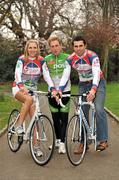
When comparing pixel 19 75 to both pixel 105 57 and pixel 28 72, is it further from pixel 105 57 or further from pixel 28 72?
pixel 105 57

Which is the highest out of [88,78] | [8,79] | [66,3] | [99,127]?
[66,3]

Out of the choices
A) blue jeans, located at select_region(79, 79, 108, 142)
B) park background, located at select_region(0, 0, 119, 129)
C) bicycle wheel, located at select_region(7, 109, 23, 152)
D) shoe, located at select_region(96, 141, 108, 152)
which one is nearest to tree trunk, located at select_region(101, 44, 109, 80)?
park background, located at select_region(0, 0, 119, 129)

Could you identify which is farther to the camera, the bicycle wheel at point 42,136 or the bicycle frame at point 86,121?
the bicycle frame at point 86,121

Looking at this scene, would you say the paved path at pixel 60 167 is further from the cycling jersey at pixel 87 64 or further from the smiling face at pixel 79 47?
the smiling face at pixel 79 47

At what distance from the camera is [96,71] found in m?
7.41

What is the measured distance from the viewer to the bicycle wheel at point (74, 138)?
22.9ft

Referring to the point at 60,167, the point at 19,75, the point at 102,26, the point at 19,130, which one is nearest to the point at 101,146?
the point at 60,167

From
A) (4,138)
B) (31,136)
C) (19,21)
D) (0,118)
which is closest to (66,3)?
(19,21)

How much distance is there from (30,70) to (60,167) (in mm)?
1768

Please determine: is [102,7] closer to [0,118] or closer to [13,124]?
[0,118]

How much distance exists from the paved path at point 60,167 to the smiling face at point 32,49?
5.65ft

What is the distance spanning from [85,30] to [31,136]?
100 ft

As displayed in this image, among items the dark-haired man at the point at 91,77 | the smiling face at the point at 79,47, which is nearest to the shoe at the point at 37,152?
the dark-haired man at the point at 91,77

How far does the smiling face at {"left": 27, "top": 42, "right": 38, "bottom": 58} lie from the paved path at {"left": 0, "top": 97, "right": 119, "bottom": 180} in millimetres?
1722
